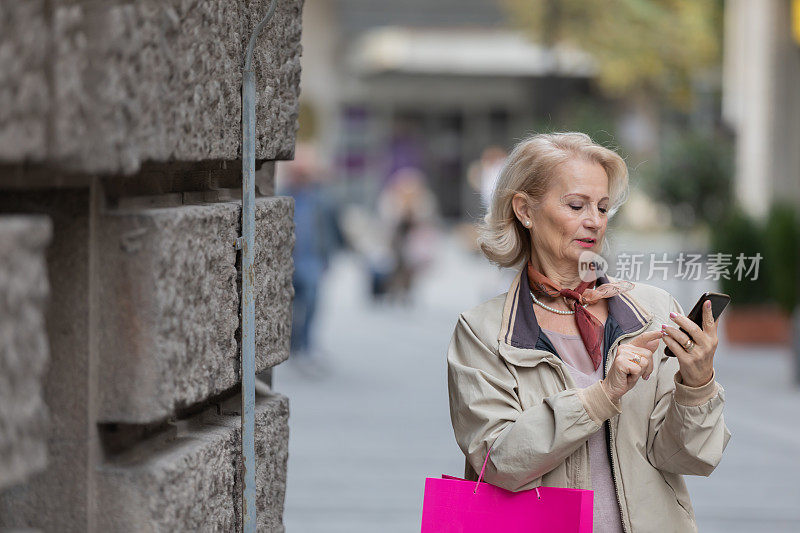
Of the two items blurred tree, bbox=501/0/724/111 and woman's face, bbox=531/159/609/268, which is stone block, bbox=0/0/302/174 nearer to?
woman's face, bbox=531/159/609/268

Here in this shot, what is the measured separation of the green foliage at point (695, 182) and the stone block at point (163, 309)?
13.1 metres

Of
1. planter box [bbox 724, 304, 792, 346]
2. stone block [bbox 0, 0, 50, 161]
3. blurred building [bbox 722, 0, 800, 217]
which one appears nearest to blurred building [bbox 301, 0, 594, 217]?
blurred building [bbox 722, 0, 800, 217]

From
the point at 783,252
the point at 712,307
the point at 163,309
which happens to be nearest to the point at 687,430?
the point at 712,307

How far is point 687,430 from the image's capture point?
2.86 metres

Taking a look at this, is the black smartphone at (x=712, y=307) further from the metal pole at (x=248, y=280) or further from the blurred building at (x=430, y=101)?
the blurred building at (x=430, y=101)

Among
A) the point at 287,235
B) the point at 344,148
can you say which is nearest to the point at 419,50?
the point at 344,148

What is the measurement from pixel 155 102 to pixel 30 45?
0.39 metres

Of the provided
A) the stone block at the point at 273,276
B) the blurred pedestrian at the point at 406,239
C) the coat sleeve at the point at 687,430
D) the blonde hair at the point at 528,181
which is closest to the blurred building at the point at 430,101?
the blurred pedestrian at the point at 406,239

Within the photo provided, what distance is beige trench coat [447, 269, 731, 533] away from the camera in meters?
2.84

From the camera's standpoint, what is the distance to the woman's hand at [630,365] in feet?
9.04

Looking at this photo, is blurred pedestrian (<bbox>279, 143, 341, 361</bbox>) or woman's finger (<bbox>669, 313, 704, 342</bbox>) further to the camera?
blurred pedestrian (<bbox>279, 143, 341, 361</bbox>)

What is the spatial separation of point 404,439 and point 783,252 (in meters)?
5.79

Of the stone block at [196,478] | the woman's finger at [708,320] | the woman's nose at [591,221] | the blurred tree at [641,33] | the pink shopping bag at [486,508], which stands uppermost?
the blurred tree at [641,33]

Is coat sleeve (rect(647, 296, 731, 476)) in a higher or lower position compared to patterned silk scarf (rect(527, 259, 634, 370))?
lower
